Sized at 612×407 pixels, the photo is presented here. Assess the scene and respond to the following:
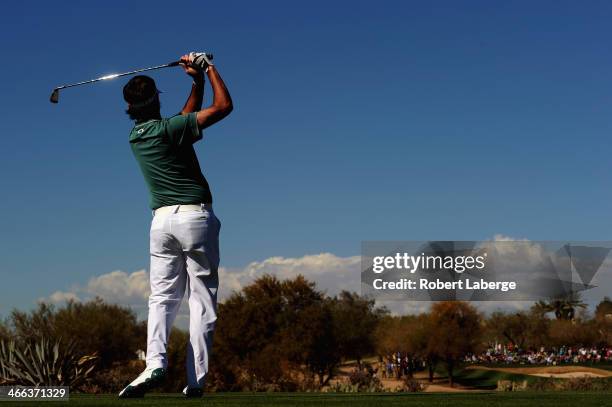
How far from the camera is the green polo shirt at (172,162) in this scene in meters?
7.96

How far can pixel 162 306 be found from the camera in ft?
26.4

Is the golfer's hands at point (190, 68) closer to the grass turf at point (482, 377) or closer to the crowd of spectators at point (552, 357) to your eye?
the grass turf at point (482, 377)

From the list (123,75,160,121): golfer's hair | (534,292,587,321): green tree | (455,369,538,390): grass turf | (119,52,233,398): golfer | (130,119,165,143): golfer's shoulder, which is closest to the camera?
(119,52,233,398): golfer

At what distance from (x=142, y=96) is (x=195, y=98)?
0.61m

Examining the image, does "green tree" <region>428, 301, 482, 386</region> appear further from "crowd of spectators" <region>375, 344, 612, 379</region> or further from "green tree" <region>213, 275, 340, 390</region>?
"green tree" <region>213, 275, 340, 390</region>

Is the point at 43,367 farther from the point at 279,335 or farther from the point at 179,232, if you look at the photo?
the point at 279,335

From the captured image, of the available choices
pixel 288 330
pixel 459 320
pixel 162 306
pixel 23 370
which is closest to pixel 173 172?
pixel 162 306

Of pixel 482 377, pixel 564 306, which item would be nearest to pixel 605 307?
pixel 564 306

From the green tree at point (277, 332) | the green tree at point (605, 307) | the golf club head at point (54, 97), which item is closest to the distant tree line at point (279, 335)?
the green tree at point (277, 332)

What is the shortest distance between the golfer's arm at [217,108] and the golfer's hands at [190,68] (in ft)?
2.15

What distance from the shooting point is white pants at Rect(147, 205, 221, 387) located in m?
7.87

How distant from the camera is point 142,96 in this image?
27.1 ft

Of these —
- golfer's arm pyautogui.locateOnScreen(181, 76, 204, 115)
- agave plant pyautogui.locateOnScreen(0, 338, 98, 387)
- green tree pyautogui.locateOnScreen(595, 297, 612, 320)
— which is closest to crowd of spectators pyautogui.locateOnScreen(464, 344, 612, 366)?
green tree pyautogui.locateOnScreen(595, 297, 612, 320)

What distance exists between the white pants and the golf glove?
1371 millimetres
